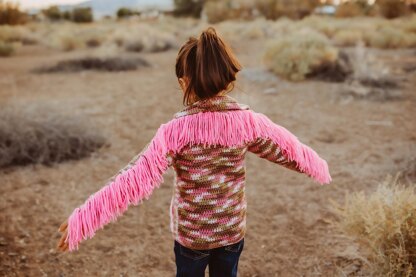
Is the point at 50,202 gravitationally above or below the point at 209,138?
below

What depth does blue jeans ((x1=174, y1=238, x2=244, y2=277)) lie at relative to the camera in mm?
1733

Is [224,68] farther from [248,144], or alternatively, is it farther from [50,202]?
[50,202]

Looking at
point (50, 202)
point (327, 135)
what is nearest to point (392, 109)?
point (327, 135)

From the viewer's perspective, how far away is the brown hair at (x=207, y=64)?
4.69 feet

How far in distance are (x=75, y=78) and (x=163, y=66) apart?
2.90m

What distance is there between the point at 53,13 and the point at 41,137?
1628 inches

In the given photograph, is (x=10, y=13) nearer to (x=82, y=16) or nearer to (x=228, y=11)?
(x=82, y=16)

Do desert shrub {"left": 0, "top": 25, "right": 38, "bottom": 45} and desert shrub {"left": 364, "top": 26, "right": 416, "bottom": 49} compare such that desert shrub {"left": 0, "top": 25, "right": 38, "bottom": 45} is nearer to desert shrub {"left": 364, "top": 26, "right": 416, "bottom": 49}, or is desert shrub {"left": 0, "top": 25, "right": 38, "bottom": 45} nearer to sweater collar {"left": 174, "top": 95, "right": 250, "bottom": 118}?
desert shrub {"left": 364, "top": 26, "right": 416, "bottom": 49}

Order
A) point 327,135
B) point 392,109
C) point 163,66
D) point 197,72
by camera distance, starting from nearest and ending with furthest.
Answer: point 197,72
point 327,135
point 392,109
point 163,66

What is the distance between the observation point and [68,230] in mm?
1485

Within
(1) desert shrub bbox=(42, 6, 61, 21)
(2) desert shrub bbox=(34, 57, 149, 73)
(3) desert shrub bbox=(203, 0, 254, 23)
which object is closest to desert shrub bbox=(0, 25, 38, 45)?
(2) desert shrub bbox=(34, 57, 149, 73)

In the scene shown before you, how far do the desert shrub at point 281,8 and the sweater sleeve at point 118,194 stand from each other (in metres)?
32.9

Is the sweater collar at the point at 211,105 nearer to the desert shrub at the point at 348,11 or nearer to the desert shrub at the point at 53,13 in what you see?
the desert shrub at the point at 348,11

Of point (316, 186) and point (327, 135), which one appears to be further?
point (327, 135)
